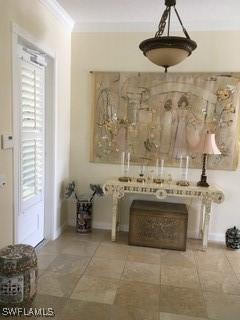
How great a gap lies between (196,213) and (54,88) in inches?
94.6

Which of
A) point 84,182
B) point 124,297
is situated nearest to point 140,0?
point 84,182

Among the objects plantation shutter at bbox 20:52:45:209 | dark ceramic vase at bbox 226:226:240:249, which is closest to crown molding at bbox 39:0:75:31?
plantation shutter at bbox 20:52:45:209

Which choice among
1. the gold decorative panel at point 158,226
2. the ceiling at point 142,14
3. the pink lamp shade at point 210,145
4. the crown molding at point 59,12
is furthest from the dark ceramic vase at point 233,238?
the crown molding at point 59,12

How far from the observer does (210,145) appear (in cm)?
323

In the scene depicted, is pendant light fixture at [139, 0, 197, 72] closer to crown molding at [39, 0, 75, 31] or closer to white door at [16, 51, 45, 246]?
white door at [16, 51, 45, 246]

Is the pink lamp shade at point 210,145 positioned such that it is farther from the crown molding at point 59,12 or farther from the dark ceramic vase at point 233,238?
the crown molding at point 59,12

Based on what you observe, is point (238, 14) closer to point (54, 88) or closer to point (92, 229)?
point (54, 88)

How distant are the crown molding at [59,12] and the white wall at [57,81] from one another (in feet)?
0.14

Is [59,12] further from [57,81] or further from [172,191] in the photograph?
[172,191]

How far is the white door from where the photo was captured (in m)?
2.72

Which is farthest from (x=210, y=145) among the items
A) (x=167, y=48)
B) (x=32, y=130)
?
(x=32, y=130)

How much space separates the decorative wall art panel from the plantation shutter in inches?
31.6

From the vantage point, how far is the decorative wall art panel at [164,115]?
136 inches

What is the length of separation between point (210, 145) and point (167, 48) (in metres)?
1.53
